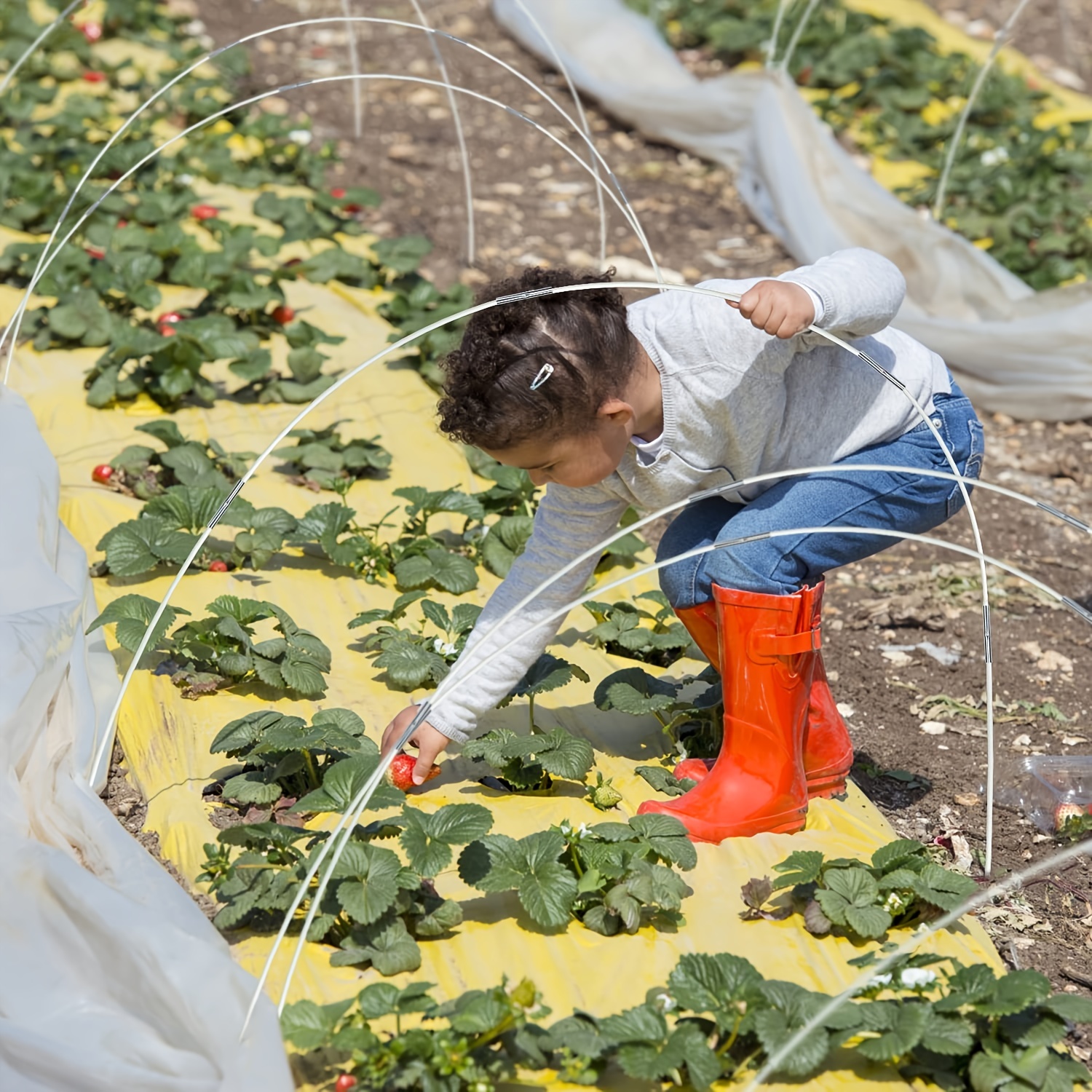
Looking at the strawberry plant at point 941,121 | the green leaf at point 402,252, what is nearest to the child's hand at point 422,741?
the green leaf at point 402,252

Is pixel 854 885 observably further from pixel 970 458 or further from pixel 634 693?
pixel 970 458

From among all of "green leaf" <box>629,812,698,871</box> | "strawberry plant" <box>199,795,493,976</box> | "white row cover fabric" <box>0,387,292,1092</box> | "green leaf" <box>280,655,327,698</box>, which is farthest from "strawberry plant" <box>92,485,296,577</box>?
"green leaf" <box>629,812,698,871</box>

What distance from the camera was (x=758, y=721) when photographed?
1.96 meters

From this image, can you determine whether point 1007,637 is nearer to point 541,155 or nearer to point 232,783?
point 232,783

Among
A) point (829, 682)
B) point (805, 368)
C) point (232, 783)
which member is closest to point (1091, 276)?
point (829, 682)

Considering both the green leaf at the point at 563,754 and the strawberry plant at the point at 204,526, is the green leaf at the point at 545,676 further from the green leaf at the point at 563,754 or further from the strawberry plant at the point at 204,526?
the strawberry plant at the point at 204,526

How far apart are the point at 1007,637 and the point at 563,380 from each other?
1489mm

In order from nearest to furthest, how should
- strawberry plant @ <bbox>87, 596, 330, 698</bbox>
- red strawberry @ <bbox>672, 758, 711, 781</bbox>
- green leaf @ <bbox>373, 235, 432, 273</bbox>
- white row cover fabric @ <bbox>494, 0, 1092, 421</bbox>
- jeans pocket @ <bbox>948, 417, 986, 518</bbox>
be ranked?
jeans pocket @ <bbox>948, 417, 986, 518</bbox>
red strawberry @ <bbox>672, 758, 711, 781</bbox>
strawberry plant @ <bbox>87, 596, 330, 698</bbox>
white row cover fabric @ <bbox>494, 0, 1092, 421</bbox>
green leaf @ <bbox>373, 235, 432, 273</bbox>

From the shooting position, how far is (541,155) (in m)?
5.25

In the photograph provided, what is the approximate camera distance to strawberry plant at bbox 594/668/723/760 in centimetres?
217

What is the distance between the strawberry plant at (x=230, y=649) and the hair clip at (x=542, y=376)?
76cm

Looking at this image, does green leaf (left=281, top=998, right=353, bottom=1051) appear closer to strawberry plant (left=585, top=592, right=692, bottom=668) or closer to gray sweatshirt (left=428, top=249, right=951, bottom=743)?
gray sweatshirt (left=428, top=249, right=951, bottom=743)

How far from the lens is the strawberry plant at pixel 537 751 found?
201cm

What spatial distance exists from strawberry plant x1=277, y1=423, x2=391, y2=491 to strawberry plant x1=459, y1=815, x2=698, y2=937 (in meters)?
1.29
